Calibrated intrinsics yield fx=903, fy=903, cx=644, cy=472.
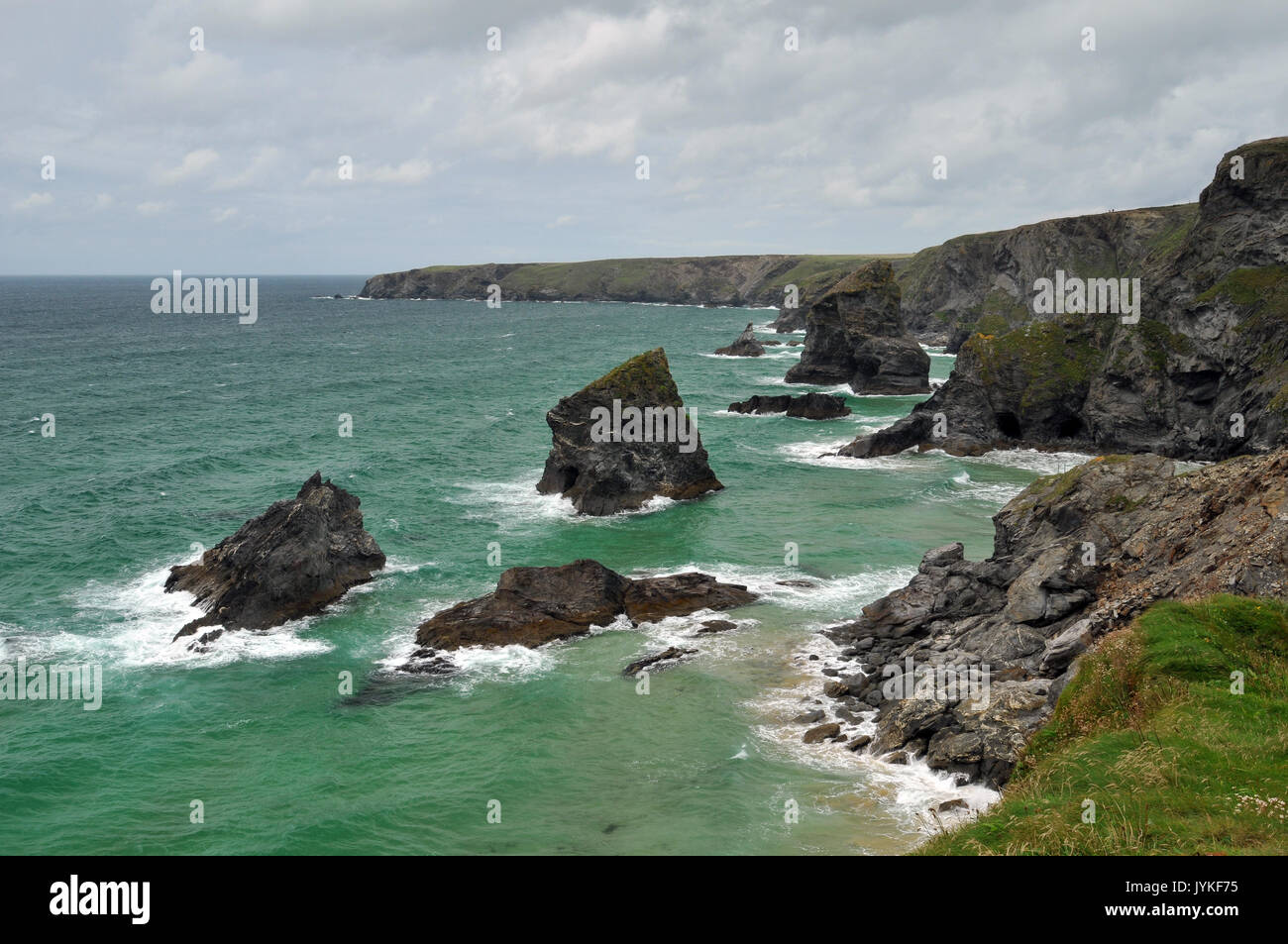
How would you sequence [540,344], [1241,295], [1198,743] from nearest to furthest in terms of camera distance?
[1198,743] < [1241,295] < [540,344]

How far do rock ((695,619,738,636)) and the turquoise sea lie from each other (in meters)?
0.59

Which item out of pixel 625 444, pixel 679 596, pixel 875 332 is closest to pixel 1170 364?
pixel 625 444

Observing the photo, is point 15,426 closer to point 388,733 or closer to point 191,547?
point 191,547

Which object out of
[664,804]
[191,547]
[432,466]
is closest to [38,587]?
[191,547]

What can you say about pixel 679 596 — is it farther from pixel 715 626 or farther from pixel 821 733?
pixel 821 733

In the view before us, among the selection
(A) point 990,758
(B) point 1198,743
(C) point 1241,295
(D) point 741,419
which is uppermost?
(C) point 1241,295

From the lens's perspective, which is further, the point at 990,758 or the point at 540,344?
the point at 540,344

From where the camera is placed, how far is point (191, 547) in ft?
160

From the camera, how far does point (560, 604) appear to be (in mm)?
38375

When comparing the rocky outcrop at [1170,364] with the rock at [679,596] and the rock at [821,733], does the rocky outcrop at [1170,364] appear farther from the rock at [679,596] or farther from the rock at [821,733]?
the rock at [821,733]

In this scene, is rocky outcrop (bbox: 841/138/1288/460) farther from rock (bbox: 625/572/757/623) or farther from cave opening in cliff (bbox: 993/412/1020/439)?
rock (bbox: 625/572/757/623)

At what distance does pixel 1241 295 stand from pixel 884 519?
3164 cm

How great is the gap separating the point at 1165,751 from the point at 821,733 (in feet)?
41.4

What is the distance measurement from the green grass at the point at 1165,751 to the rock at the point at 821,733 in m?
8.53
